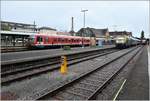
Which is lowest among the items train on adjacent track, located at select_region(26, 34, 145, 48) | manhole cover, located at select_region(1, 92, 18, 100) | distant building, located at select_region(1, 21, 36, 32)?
manhole cover, located at select_region(1, 92, 18, 100)

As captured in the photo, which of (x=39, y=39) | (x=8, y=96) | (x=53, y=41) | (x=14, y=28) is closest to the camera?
(x=8, y=96)

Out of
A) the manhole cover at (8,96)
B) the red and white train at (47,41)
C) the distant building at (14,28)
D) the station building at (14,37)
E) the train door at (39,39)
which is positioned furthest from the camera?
the distant building at (14,28)

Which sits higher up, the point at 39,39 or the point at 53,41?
the point at 39,39

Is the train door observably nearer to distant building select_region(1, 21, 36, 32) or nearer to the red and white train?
the red and white train

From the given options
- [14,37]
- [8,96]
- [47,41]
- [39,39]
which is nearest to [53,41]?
[47,41]

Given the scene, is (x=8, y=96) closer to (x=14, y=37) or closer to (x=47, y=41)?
(x=47, y=41)

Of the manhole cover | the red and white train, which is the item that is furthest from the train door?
the manhole cover

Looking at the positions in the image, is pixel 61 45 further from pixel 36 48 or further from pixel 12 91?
pixel 12 91

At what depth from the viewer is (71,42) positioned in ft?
164

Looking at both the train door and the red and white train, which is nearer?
the red and white train

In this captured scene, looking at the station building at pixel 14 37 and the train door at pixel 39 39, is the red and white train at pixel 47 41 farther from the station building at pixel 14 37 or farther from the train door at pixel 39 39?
the station building at pixel 14 37

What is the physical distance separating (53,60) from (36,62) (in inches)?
112

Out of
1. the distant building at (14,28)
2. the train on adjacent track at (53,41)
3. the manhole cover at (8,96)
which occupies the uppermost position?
the distant building at (14,28)

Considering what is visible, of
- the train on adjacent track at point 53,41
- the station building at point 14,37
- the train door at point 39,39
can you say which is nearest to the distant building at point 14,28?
the station building at point 14,37
